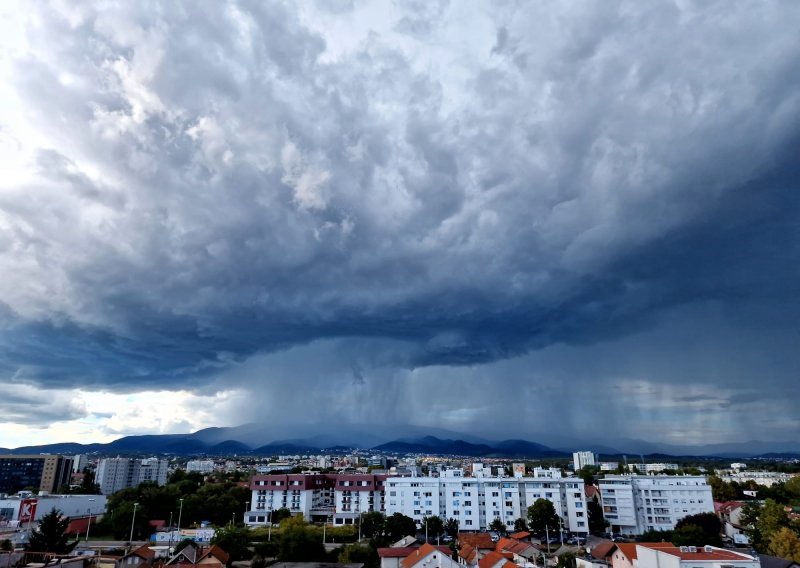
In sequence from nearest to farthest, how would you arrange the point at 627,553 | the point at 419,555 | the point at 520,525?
the point at 627,553
the point at 419,555
the point at 520,525

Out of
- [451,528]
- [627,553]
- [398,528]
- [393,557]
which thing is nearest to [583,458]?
[451,528]

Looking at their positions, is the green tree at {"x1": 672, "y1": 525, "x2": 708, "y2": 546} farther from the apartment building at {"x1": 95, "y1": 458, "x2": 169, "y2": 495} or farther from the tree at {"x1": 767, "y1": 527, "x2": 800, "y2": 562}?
the apartment building at {"x1": 95, "y1": 458, "x2": 169, "y2": 495}

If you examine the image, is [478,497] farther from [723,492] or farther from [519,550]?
[723,492]

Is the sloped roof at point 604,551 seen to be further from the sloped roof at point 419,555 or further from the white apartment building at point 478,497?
the white apartment building at point 478,497

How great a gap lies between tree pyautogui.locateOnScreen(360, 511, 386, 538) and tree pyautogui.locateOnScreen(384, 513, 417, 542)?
88cm

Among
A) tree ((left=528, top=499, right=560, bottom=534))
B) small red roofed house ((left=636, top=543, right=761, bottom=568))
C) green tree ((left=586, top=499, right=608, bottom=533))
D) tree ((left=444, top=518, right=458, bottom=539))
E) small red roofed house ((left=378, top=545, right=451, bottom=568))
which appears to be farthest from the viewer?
green tree ((left=586, top=499, right=608, bottom=533))

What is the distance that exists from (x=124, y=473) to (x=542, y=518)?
118 m

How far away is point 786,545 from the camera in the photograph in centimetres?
4062

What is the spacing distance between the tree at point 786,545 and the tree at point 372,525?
119ft

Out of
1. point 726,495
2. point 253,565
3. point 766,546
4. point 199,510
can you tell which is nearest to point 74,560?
point 253,565

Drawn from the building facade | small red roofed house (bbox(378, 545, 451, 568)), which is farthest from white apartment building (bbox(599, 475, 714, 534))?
the building facade

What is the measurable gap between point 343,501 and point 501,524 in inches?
900

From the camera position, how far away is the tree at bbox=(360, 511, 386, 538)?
57.5m

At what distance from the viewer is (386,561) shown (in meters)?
41.2
